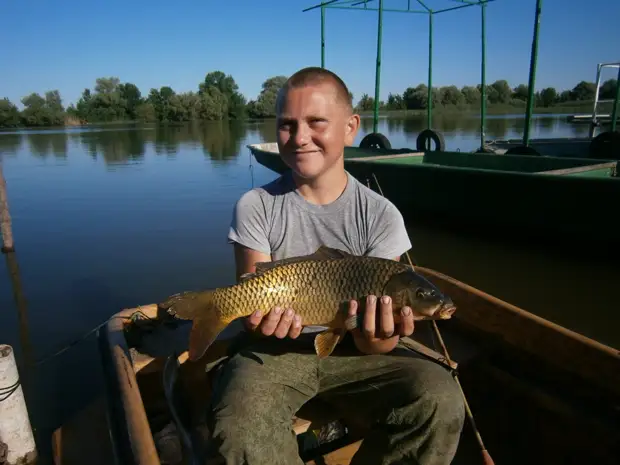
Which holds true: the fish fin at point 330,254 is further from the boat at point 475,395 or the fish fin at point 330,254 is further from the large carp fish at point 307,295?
the boat at point 475,395

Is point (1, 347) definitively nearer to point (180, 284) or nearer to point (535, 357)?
point (535, 357)

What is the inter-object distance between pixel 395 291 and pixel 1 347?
2.45 meters

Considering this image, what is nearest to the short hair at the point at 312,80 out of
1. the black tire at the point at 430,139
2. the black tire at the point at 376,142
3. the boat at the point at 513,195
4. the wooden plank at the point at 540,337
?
the wooden plank at the point at 540,337

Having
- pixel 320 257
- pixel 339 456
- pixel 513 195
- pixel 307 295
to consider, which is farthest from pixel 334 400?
pixel 513 195

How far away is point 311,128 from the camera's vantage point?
2451mm

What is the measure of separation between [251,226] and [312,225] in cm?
32

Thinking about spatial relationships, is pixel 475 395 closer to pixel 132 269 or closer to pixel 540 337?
pixel 540 337

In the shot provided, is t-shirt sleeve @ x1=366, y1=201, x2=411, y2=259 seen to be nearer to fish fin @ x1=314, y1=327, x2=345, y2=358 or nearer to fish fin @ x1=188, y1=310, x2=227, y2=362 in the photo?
fish fin @ x1=314, y1=327, x2=345, y2=358

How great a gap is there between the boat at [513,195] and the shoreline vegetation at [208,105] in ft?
208

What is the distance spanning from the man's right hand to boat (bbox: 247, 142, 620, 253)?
11.0 feet

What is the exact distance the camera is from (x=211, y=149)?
30.5 metres

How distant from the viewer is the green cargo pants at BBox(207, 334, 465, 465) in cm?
186

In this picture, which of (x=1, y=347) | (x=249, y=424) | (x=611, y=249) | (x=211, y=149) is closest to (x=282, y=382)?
(x=249, y=424)

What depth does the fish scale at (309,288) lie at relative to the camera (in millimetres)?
2084
